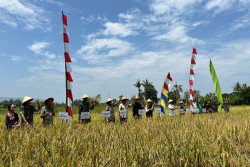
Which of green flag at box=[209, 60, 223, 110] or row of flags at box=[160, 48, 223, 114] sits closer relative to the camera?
row of flags at box=[160, 48, 223, 114]

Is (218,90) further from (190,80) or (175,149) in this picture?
(175,149)

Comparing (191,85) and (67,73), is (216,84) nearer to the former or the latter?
(191,85)

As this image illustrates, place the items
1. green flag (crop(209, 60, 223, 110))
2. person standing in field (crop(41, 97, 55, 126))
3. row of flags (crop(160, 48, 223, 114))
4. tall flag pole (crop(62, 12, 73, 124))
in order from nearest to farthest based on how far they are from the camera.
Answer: tall flag pole (crop(62, 12, 73, 124)), person standing in field (crop(41, 97, 55, 126)), row of flags (crop(160, 48, 223, 114)), green flag (crop(209, 60, 223, 110))

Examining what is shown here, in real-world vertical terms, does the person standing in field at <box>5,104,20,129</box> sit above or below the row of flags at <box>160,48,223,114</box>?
below

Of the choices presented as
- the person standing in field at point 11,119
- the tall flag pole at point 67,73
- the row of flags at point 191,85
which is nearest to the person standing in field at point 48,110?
the tall flag pole at point 67,73

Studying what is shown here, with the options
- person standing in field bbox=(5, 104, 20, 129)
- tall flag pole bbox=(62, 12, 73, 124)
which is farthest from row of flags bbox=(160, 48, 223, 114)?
person standing in field bbox=(5, 104, 20, 129)

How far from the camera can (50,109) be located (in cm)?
595

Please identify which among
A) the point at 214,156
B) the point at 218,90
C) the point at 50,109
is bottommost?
the point at 214,156

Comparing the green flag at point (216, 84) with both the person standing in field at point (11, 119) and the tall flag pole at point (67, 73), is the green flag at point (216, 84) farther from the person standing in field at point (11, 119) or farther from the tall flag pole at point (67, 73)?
the person standing in field at point (11, 119)

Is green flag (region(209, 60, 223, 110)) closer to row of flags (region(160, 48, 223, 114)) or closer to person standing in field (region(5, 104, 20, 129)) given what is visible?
row of flags (region(160, 48, 223, 114))

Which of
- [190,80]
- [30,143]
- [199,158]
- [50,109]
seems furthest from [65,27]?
[190,80]

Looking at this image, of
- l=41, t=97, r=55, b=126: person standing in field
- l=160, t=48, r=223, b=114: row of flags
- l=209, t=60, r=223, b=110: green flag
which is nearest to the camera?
l=41, t=97, r=55, b=126: person standing in field

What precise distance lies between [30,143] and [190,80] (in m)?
10.2

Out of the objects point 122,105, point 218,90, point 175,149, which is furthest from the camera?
point 218,90
